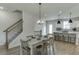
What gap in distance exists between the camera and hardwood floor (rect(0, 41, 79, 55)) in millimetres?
2330

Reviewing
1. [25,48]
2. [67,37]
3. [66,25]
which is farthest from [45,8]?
[25,48]

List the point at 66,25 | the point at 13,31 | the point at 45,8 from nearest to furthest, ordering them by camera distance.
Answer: the point at 45,8, the point at 66,25, the point at 13,31

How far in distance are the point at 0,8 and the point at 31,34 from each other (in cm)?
92

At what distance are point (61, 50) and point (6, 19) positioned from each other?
1531 mm

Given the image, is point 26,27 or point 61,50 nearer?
point 61,50

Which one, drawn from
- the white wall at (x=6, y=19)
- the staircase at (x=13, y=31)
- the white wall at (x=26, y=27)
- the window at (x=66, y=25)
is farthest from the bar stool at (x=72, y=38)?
the white wall at (x=6, y=19)

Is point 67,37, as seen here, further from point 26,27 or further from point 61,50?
point 26,27

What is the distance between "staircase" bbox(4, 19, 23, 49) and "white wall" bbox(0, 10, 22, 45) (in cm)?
8

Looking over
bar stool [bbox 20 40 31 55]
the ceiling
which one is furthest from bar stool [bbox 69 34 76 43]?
bar stool [bbox 20 40 31 55]

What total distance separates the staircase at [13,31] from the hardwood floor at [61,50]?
0.52 ft

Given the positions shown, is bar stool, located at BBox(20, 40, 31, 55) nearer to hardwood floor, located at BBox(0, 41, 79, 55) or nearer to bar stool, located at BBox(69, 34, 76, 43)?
hardwood floor, located at BBox(0, 41, 79, 55)

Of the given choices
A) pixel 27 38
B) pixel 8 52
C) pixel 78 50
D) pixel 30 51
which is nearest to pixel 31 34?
pixel 27 38

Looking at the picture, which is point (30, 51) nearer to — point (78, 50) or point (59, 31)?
point (59, 31)

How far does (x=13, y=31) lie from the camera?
253 cm
